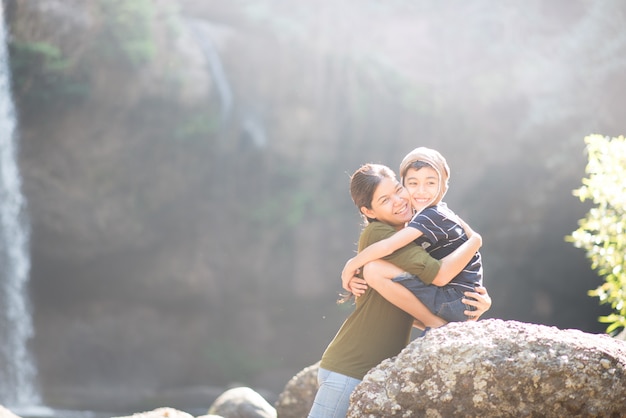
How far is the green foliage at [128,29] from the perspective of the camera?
15.7 metres

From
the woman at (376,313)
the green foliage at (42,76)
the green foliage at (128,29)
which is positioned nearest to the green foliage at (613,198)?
the woman at (376,313)

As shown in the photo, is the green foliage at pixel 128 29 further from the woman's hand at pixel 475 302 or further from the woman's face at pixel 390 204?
the woman's hand at pixel 475 302

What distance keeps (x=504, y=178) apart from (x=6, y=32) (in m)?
12.0

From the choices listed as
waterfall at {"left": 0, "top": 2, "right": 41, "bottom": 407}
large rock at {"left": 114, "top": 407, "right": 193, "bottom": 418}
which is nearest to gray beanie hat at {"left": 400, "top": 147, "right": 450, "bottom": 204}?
large rock at {"left": 114, "top": 407, "right": 193, "bottom": 418}

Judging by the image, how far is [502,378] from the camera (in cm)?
299

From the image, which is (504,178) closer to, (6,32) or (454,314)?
(6,32)

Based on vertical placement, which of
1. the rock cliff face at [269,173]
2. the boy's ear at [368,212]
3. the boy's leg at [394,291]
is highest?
the rock cliff face at [269,173]

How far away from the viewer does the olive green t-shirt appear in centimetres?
342

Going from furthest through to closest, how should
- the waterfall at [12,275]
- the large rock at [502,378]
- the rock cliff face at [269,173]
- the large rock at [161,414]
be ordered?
1. the rock cliff face at [269,173]
2. the waterfall at [12,275]
3. the large rock at [161,414]
4. the large rock at [502,378]

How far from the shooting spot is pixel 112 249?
17.7m

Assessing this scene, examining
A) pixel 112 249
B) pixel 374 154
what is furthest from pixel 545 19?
pixel 112 249

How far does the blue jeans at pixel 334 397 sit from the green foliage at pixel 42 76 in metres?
13.2

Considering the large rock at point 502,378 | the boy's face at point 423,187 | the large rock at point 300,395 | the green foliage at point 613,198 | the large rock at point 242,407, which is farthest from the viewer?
the large rock at point 242,407

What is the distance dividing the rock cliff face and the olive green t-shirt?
13.9m
